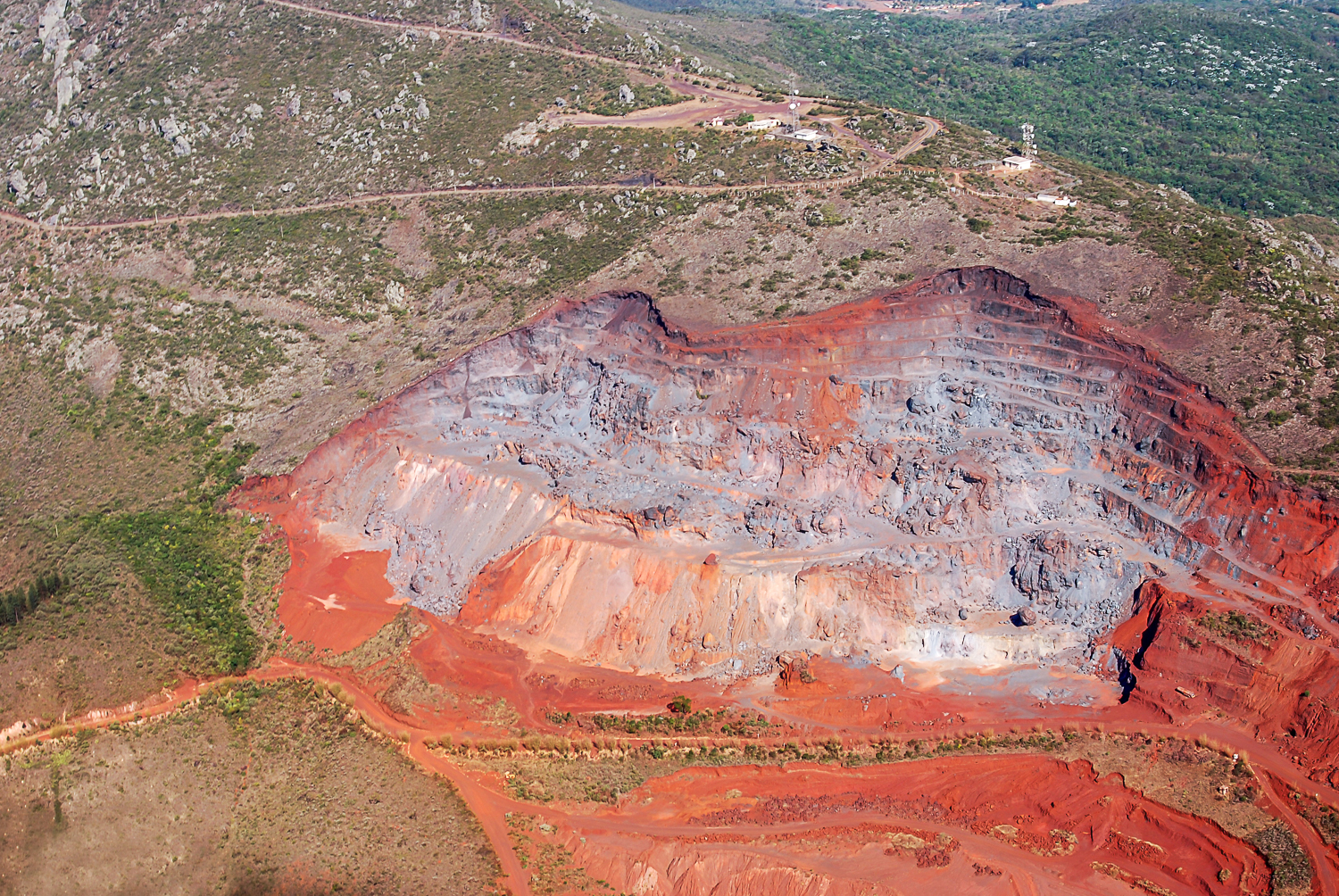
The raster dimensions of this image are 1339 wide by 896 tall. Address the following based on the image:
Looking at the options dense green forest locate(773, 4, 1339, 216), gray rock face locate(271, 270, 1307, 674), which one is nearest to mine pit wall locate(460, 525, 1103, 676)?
gray rock face locate(271, 270, 1307, 674)

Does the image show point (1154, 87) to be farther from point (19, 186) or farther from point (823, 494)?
point (19, 186)

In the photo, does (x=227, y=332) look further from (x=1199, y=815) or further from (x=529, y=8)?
(x=1199, y=815)

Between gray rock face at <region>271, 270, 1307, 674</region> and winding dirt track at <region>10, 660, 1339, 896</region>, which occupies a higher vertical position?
gray rock face at <region>271, 270, 1307, 674</region>

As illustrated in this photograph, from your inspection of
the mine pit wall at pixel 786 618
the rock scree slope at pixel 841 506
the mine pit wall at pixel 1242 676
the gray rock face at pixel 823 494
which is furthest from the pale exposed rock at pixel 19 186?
the mine pit wall at pixel 1242 676

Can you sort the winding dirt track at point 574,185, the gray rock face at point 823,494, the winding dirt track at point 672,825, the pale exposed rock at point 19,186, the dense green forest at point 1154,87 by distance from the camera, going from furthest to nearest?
the dense green forest at point 1154,87 < the pale exposed rock at point 19,186 < the winding dirt track at point 574,185 < the gray rock face at point 823,494 < the winding dirt track at point 672,825

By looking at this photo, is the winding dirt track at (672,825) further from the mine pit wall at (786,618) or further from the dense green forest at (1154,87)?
the dense green forest at (1154,87)

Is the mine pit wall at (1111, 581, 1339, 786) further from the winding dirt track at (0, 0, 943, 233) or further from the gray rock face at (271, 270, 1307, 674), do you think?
the winding dirt track at (0, 0, 943, 233)
